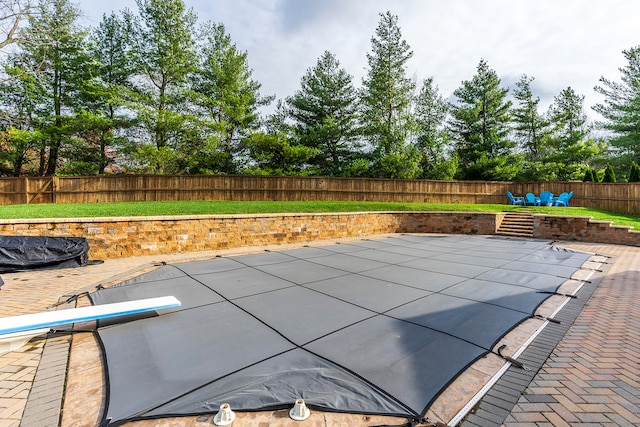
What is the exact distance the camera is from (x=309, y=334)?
114 inches

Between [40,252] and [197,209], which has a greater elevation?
[197,209]

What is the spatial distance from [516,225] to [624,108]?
16805mm

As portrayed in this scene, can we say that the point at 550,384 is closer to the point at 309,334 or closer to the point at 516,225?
the point at 309,334

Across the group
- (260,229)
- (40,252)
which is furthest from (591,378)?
(40,252)

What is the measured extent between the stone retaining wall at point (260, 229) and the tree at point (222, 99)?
10330 millimetres

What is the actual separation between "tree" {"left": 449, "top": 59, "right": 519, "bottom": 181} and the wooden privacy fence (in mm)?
3572

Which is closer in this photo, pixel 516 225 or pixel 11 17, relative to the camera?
pixel 11 17

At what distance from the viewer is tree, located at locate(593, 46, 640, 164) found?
62.6 ft

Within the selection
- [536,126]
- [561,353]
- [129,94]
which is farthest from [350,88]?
[561,353]

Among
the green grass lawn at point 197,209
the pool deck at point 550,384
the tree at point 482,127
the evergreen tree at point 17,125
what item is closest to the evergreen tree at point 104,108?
the evergreen tree at point 17,125

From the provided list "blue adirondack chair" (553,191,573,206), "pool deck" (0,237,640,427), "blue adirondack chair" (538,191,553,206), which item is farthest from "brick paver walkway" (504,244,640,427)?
"blue adirondack chair" (553,191,573,206)

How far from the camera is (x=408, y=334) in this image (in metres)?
2.88

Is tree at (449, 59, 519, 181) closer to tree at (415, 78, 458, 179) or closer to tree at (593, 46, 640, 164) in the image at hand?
tree at (415, 78, 458, 179)

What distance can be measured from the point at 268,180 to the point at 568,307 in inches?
492
